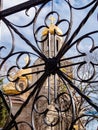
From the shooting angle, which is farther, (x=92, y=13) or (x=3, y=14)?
(x=3, y=14)

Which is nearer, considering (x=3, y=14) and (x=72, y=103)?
(x=72, y=103)

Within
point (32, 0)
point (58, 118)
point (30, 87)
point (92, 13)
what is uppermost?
point (32, 0)

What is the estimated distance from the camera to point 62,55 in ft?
4.59

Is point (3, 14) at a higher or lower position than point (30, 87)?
higher

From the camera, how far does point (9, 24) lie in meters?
1.58

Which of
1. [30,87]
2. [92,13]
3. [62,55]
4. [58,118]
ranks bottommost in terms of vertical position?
[58,118]

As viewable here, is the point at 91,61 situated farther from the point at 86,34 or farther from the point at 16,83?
the point at 16,83

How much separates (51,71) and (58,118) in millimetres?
213

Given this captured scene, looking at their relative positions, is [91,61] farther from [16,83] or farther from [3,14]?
[3,14]

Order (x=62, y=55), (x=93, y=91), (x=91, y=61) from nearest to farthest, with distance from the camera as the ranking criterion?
(x=91, y=61)
(x=62, y=55)
(x=93, y=91)

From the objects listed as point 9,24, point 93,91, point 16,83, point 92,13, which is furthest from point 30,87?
point 93,91

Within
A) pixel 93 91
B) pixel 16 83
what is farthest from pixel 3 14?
pixel 93 91

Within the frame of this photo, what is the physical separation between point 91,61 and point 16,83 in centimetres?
41

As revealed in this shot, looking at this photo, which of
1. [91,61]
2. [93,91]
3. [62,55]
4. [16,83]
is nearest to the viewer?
[91,61]
